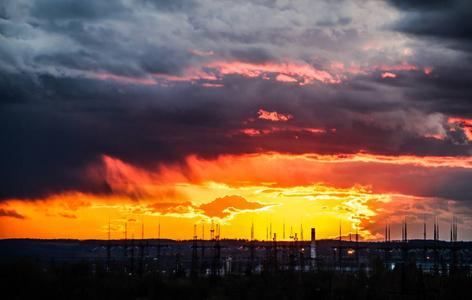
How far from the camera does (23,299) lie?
98.0 metres

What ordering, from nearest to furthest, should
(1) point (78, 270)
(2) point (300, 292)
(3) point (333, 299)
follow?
1. (3) point (333, 299)
2. (2) point (300, 292)
3. (1) point (78, 270)

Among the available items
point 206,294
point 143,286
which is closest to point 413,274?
point 206,294

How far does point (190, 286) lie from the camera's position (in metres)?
123

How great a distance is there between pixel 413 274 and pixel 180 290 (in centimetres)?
3755

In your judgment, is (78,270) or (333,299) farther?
(78,270)

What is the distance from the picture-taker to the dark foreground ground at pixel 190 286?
99.9m

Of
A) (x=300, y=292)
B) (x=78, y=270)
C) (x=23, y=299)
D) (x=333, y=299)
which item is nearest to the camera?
(x=23, y=299)

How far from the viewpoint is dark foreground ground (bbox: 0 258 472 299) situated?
9988cm

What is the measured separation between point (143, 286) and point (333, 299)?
115ft

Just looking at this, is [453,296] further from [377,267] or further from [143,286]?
[143,286]

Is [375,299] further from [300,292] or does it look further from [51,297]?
[51,297]

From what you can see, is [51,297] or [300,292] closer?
[51,297]

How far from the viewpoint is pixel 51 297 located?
102 meters

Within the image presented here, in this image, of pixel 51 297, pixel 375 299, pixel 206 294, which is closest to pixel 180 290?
pixel 206 294
